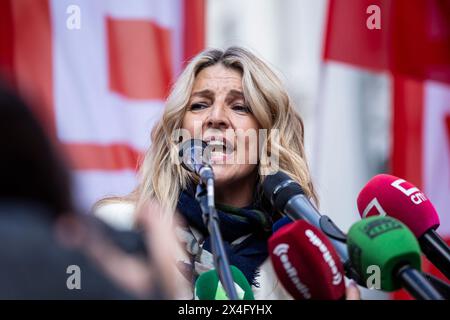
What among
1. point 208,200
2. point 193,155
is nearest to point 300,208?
point 208,200

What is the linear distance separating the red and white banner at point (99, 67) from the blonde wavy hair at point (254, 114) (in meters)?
1.42

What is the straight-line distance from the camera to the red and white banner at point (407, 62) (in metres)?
4.54

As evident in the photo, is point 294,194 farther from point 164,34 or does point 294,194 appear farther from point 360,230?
point 164,34

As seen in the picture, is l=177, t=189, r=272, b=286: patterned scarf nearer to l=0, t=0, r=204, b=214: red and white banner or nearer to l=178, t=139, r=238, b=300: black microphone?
l=178, t=139, r=238, b=300: black microphone

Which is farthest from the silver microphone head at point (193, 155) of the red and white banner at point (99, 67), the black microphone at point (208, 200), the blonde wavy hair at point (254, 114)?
the red and white banner at point (99, 67)

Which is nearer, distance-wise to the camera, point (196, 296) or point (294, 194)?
point (294, 194)

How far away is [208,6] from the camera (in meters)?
4.76

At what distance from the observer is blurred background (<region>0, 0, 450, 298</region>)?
4422 mm

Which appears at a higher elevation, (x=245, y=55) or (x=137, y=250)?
(x=245, y=55)

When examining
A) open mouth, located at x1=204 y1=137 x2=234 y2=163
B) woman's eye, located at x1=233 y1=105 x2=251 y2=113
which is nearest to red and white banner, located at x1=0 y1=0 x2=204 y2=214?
woman's eye, located at x1=233 y1=105 x2=251 y2=113

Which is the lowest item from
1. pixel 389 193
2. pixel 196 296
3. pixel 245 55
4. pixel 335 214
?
Answer: pixel 335 214

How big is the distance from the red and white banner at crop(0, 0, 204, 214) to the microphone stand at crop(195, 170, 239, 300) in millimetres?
2386

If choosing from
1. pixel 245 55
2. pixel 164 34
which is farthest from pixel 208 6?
pixel 245 55

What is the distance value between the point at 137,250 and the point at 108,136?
3292mm
